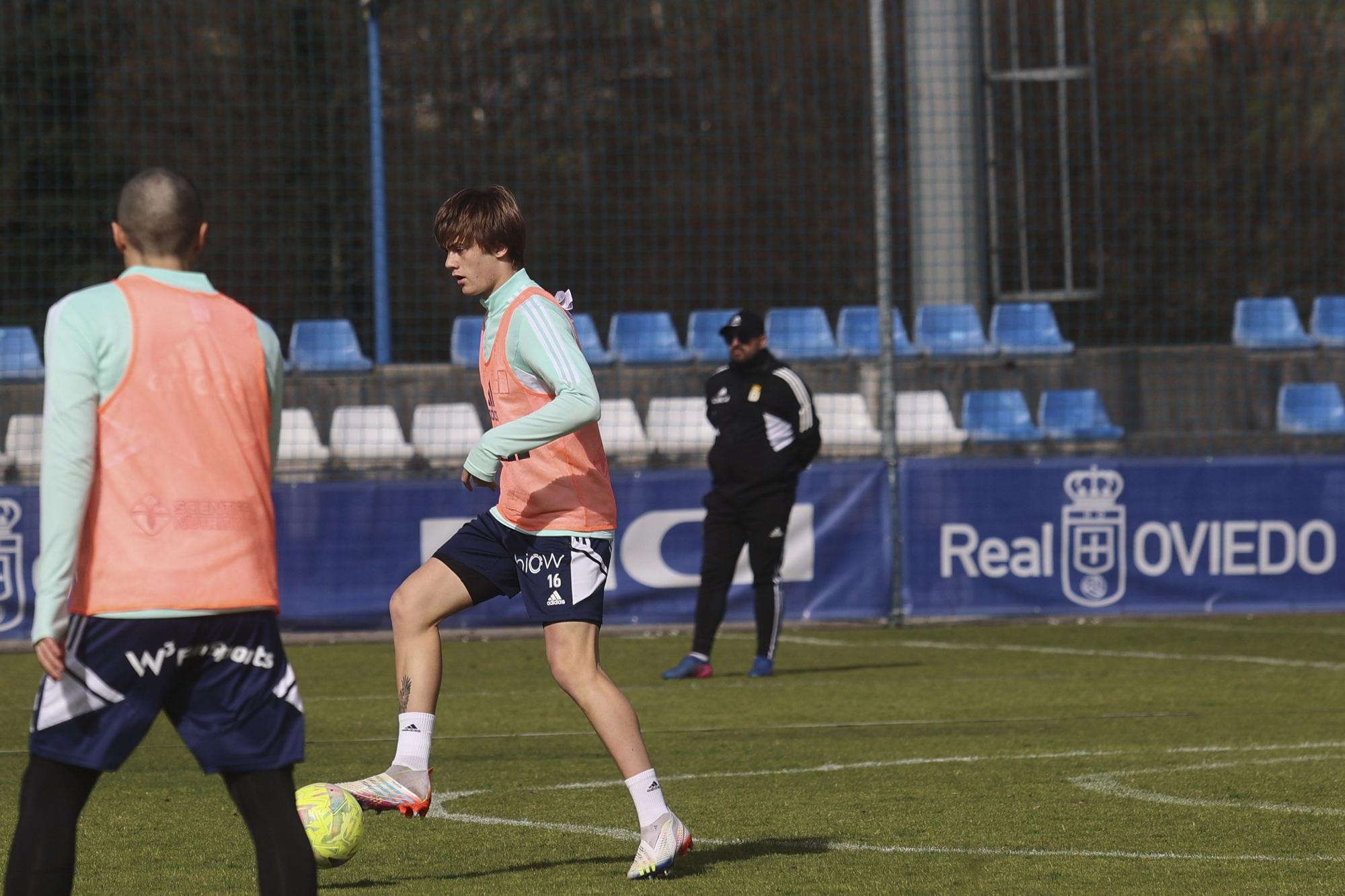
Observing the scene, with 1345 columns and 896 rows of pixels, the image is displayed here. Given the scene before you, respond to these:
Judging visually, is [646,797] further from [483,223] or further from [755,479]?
[755,479]

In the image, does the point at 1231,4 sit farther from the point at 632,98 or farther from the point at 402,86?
the point at 402,86

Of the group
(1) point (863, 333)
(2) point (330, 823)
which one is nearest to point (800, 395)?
(2) point (330, 823)

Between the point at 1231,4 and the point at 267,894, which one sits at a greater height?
the point at 1231,4

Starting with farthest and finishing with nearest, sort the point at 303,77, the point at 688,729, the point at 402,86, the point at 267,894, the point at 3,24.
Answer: the point at 402,86 → the point at 303,77 → the point at 3,24 → the point at 688,729 → the point at 267,894

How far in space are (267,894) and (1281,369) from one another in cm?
1629

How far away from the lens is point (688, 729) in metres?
9.02

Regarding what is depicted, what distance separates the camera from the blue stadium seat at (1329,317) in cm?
2022

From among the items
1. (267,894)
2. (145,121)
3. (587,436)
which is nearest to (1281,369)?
(145,121)

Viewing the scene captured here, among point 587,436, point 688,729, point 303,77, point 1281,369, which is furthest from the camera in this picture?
point 303,77

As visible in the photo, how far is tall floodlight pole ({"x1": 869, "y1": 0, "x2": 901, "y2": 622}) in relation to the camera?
13.9 metres

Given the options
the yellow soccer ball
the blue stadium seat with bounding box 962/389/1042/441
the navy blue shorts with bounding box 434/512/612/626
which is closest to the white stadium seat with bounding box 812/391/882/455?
the blue stadium seat with bounding box 962/389/1042/441

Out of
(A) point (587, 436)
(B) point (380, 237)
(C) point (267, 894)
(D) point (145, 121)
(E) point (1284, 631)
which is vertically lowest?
(E) point (1284, 631)

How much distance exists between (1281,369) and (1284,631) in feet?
19.7

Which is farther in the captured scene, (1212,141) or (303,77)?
(1212,141)
